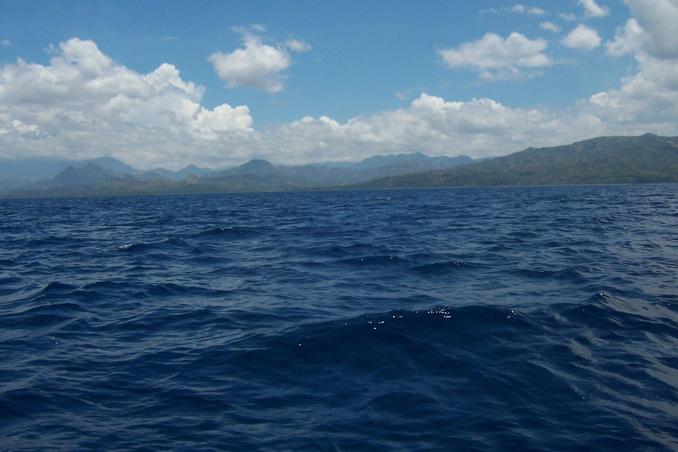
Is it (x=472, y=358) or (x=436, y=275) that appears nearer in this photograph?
→ (x=472, y=358)

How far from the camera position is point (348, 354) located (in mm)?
13508

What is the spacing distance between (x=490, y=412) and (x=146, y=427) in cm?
682

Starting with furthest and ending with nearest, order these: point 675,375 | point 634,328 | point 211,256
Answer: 1. point 211,256
2. point 634,328
3. point 675,375

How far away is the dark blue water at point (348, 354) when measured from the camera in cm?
952

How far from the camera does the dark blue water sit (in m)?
9.52

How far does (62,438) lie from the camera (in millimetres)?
9297

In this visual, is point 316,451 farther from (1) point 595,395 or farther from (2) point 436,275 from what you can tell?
(2) point 436,275

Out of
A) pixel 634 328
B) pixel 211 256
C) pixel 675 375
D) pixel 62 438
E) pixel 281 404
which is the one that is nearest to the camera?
pixel 62 438

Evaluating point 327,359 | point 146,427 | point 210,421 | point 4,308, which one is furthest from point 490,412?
point 4,308

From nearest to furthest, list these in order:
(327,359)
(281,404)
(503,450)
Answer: (503,450), (281,404), (327,359)

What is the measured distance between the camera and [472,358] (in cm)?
1324

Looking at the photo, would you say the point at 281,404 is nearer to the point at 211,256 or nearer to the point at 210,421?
the point at 210,421

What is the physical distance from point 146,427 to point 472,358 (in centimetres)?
812

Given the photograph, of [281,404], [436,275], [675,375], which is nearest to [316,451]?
[281,404]
